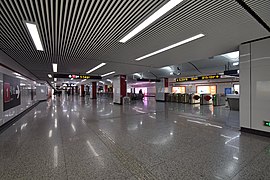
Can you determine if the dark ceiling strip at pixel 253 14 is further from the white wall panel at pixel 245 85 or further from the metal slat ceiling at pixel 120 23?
the white wall panel at pixel 245 85

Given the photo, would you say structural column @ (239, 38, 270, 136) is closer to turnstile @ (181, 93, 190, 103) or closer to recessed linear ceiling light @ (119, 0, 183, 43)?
recessed linear ceiling light @ (119, 0, 183, 43)

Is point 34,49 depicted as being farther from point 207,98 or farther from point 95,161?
point 207,98

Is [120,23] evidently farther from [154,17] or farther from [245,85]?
[245,85]

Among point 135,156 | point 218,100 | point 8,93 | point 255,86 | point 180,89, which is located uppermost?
point 255,86

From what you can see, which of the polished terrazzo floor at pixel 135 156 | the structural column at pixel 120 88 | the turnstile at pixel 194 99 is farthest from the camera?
the turnstile at pixel 194 99

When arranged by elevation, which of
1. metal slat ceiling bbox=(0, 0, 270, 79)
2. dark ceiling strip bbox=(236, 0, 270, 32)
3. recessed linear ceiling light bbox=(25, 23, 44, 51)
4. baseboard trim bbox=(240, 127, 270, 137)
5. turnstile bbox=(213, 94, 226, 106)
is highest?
dark ceiling strip bbox=(236, 0, 270, 32)

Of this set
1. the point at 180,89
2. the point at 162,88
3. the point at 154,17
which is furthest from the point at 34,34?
the point at 180,89

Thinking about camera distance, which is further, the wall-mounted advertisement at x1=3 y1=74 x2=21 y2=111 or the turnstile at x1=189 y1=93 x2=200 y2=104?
the turnstile at x1=189 y1=93 x2=200 y2=104

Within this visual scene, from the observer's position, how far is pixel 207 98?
12312 millimetres

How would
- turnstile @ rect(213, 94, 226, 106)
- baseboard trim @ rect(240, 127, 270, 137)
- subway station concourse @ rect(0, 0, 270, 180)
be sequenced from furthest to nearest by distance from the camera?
turnstile @ rect(213, 94, 226, 106) → baseboard trim @ rect(240, 127, 270, 137) → subway station concourse @ rect(0, 0, 270, 180)

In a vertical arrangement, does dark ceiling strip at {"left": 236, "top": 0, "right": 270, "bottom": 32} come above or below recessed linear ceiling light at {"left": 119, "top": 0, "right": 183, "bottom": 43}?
above

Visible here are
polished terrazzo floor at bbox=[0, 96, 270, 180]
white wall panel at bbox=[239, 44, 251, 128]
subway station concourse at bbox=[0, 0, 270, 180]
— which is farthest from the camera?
white wall panel at bbox=[239, 44, 251, 128]

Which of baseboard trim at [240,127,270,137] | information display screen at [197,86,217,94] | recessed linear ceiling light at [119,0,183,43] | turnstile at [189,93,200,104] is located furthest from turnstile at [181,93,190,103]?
recessed linear ceiling light at [119,0,183,43]

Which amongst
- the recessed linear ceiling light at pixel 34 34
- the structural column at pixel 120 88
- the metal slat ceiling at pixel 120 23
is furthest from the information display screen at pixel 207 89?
the recessed linear ceiling light at pixel 34 34
